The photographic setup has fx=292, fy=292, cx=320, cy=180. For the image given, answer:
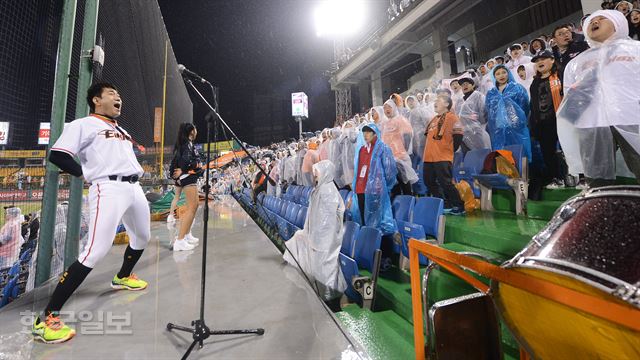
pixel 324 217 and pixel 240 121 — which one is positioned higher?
pixel 240 121

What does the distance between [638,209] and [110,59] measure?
5.79 m

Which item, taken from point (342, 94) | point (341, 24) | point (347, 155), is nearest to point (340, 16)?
point (341, 24)

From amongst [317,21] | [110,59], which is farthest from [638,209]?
[317,21]

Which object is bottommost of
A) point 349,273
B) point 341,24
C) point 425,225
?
point 349,273

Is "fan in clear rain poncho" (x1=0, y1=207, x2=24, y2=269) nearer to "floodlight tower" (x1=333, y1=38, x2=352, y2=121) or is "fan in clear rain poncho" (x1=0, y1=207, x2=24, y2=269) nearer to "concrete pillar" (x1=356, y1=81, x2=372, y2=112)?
"floodlight tower" (x1=333, y1=38, x2=352, y2=121)

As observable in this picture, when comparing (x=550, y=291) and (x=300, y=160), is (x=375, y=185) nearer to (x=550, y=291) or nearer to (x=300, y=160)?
(x=550, y=291)

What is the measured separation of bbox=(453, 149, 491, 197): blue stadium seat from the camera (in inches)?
144

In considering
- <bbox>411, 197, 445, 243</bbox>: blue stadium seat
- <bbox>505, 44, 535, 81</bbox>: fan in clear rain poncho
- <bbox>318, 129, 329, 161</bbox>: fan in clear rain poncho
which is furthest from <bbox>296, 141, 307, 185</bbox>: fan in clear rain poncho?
<bbox>411, 197, 445, 243</bbox>: blue stadium seat

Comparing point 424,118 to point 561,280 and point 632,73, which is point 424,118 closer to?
point 632,73

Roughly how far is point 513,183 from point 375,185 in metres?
1.34

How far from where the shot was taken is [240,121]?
3250 cm

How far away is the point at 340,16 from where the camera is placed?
16719 millimetres

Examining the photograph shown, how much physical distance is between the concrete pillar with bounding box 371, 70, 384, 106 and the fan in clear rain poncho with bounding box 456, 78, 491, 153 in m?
11.1

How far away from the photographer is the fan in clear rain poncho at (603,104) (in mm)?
1856
